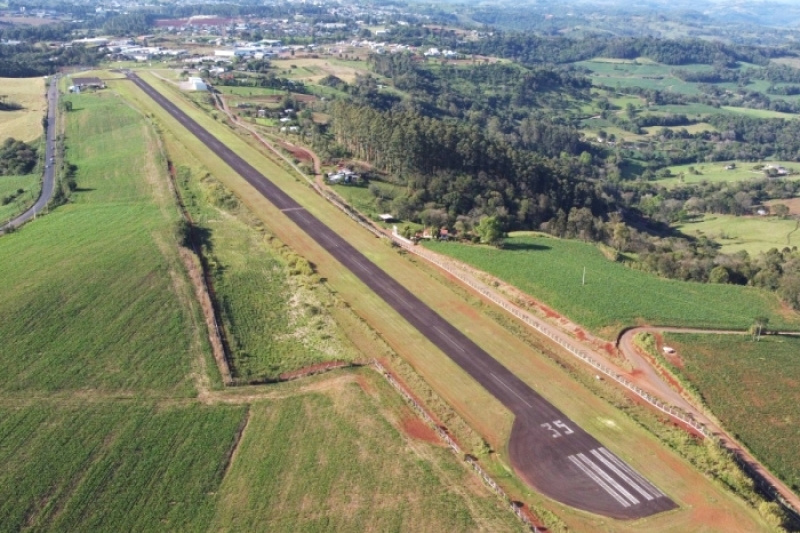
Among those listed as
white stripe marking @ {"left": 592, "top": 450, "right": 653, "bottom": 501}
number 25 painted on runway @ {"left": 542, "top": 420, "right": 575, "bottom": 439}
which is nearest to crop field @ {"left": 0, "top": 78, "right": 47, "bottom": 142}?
number 25 painted on runway @ {"left": 542, "top": 420, "right": 575, "bottom": 439}

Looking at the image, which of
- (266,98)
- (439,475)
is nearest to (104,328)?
(439,475)

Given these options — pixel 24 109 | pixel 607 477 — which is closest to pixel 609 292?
pixel 607 477

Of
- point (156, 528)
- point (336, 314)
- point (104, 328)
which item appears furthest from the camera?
point (336, 314)

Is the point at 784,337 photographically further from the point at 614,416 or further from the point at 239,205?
the point at 239,205

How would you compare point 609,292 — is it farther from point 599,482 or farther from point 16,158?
point 16,158

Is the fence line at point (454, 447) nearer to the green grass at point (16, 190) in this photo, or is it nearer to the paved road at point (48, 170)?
the paved road at point (48, 170)

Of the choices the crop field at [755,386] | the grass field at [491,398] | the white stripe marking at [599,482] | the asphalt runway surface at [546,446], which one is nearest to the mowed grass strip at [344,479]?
the grass field at [491,398]
